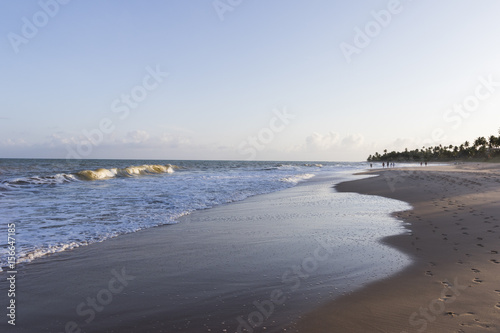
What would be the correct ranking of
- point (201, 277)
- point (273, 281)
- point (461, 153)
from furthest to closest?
point (461, 153)
point (201, 277)
point (273, 281)

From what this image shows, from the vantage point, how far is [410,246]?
24.4ft

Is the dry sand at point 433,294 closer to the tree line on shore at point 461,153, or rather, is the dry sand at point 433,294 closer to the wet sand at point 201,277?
the wet sand at point 201,277

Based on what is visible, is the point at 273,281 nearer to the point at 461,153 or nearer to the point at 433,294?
the point at 433,294

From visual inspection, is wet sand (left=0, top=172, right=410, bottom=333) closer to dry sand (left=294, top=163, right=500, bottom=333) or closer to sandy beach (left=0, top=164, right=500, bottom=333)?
sandy beach (left=0, top=164, right=500, bottom=333)

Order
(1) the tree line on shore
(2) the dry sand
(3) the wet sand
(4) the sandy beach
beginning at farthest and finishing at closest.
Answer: (1) the tree line on shore
(3) the wet sand
(4) the sandy beach
(2) the dry sand

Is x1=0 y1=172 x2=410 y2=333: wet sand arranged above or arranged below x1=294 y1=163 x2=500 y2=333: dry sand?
above

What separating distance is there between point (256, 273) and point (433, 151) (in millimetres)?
197525

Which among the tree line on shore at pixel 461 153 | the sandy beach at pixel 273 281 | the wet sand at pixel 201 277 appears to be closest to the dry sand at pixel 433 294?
the sandy beach at pixel 273 281

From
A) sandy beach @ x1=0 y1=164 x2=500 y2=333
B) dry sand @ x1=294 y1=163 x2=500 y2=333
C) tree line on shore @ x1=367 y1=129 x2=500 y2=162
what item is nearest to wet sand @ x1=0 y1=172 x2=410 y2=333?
sandy beach @ x1=0 y1=164 x2=500 y2=333

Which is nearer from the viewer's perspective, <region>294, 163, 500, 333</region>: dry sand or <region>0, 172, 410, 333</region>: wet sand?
<region>294, 163, 500, 333</region>: dry sand

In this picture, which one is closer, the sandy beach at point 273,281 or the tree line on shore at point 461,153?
the sandy beach at point 273,281

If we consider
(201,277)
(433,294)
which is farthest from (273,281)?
(433,294)

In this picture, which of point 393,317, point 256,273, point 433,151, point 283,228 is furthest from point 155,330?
point 433,151

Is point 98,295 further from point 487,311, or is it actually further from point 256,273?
point 487,311
